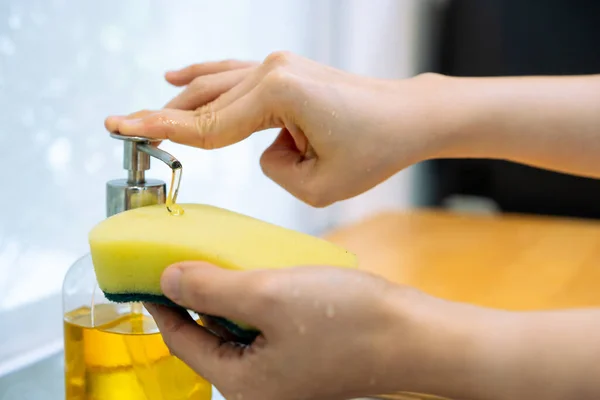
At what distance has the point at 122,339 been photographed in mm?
453

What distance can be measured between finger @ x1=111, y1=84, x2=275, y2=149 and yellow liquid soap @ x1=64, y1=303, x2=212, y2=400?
0.13 metres

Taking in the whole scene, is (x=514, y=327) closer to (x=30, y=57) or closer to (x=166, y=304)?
(x=166, y=304)

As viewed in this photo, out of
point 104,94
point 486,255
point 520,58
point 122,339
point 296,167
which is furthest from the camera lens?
point 520,58

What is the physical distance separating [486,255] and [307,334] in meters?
0.80

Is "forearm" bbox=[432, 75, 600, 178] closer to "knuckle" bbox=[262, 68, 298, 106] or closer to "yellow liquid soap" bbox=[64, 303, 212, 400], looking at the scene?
"knuckle" bbox=[262, 68, 298, 106]

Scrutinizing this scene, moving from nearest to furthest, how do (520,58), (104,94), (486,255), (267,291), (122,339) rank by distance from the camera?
1. (267,291)
2. (122,339)
3. (104,94)
4. (486,255)
5. (520,58)

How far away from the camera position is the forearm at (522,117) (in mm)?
576

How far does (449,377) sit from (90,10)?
0.46 meters

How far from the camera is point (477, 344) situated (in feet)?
1.27

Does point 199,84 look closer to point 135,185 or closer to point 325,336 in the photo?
point 135,185

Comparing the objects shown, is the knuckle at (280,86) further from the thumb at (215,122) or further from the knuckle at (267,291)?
the knuckle at (267,291)

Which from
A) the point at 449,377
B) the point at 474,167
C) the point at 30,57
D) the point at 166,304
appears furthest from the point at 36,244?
the point at 474,167

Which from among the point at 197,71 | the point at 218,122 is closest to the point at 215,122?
the point at 218,122

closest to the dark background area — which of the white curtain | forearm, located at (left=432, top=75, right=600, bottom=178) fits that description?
the white curtain
